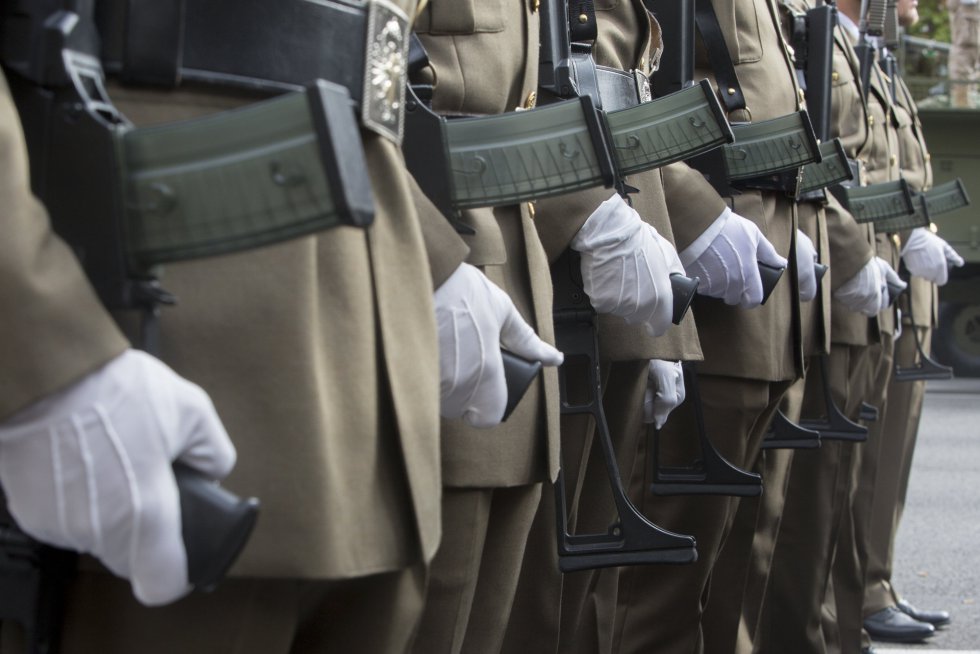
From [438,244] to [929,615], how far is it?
4.19m

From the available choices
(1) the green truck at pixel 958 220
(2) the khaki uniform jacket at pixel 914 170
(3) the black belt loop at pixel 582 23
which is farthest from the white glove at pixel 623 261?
(1) the green truck at pixel 958 220

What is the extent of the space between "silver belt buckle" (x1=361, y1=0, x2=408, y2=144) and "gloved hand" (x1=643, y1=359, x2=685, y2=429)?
1.62 meters

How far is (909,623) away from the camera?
5.54 metres

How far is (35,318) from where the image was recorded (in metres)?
1.30

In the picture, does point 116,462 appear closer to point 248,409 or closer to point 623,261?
point 248,409

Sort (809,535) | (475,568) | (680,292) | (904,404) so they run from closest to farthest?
(475,568) < (680,292) < (809,535) < (904,404)

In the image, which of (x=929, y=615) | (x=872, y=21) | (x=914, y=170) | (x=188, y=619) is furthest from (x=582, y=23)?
(x=914, y=170)

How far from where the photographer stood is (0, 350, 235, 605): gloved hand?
4.16 ft

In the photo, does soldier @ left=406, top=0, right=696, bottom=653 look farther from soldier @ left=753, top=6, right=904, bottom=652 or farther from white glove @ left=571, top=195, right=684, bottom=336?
soldier @ left=753, top=6, right=904, bottom=652

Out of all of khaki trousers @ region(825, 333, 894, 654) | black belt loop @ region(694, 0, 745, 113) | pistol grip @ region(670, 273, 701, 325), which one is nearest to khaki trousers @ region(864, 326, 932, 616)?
khaki trousers @ region(825, 333, 894, 654)

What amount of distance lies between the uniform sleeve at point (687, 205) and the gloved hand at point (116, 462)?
2.23 meters

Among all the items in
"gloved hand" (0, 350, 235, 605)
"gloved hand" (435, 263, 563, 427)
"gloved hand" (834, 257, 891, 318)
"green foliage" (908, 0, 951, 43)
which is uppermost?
"gloved hand" (0, 350, 235, 605)

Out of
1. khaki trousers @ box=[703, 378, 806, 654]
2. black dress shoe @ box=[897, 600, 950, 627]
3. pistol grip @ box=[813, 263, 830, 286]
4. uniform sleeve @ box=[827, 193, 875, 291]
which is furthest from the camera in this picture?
black dress shoe @ box=[897, 600, 950, 627]

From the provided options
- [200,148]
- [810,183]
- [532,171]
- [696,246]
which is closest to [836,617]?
[810,183]
